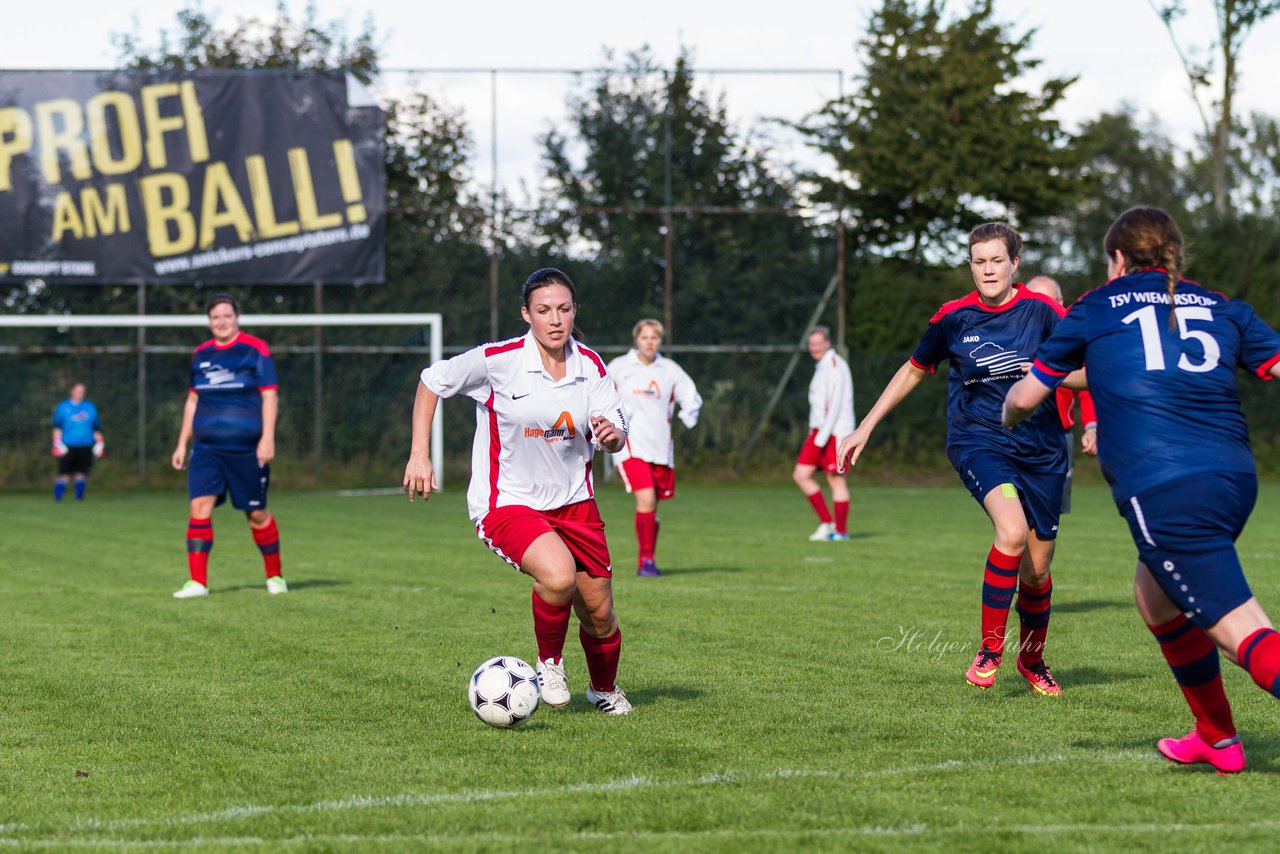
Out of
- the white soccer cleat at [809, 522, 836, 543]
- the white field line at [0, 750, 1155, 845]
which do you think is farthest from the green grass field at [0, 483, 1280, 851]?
the white soccer cleat at [809, 522, 836, 543]

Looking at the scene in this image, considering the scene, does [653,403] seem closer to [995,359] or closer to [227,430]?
[227,430]

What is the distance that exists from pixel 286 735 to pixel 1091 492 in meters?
20.9

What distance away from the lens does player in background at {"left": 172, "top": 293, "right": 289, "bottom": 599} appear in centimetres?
1110

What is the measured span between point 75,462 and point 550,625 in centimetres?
2027

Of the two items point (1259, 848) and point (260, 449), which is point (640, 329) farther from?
point (1259, 848)

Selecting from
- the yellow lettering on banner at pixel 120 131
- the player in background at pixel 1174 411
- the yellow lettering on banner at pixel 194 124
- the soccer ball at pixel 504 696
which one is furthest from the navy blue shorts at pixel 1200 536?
the yellow lettering on banner at pixel 120 131

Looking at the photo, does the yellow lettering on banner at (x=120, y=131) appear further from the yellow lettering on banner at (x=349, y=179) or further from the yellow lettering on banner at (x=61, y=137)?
the yellow lettering on banner at (x=349, y=179)

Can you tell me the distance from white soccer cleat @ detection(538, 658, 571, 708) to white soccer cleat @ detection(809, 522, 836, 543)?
945 centimetres

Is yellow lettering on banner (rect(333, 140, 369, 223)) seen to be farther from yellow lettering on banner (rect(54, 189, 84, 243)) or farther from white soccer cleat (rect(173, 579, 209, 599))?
white soccer cleat (rect(173, 579, 209, 599))

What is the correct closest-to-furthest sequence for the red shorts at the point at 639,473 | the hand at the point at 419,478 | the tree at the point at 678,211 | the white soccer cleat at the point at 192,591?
the hand at the point at 419,478
the white soccer cleat at the point at 192,591
the red shorts at the point at 639,473
the tree at the point at 678,211

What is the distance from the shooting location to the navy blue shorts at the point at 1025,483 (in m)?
6.99

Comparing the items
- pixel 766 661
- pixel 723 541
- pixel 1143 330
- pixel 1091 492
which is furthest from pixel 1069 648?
A: pixel 1091 492

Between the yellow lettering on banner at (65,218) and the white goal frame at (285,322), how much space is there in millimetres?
1457

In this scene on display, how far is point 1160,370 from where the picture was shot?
15.4 ft
